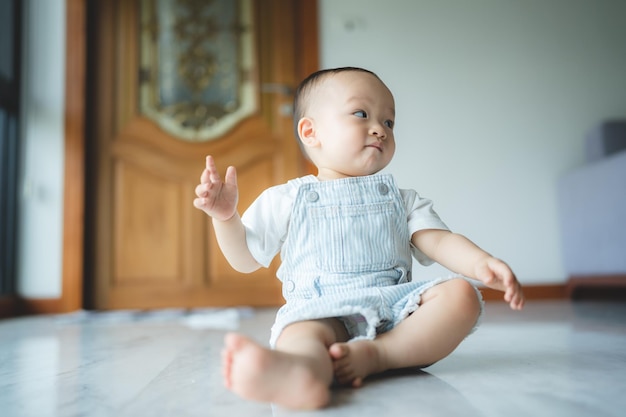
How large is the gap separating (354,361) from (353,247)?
182 millimetres

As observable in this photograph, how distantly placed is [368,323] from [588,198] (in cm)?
184

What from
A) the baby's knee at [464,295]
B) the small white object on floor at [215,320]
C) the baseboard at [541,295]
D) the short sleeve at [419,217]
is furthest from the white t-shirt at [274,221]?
the baseboard at [541,295]

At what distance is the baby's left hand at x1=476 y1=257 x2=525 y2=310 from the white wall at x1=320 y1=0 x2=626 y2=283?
1699 mm

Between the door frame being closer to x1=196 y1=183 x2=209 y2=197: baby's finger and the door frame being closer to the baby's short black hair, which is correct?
the baby's short black hair

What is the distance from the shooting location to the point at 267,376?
0.50 m

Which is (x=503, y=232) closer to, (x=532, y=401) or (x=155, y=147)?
(x=155, y=147)

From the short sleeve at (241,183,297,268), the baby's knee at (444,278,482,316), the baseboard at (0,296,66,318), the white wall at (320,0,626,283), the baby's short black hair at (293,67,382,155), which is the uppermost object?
the white wall at (320,0,626,283)

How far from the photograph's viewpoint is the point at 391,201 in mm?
797

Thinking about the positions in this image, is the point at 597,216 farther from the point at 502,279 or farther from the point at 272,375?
the point at 272,375

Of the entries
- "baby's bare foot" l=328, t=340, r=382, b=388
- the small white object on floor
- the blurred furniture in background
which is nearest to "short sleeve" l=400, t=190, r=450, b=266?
"baby's bare foot" l=328, t=340, r=382, b=388

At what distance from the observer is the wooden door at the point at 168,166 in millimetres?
2422

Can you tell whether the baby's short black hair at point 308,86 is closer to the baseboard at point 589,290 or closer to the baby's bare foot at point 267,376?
the baby's bare foot at point 267,376

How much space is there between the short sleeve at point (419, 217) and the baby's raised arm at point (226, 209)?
0.25 m

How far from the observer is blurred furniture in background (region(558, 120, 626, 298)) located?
2.00 meters
